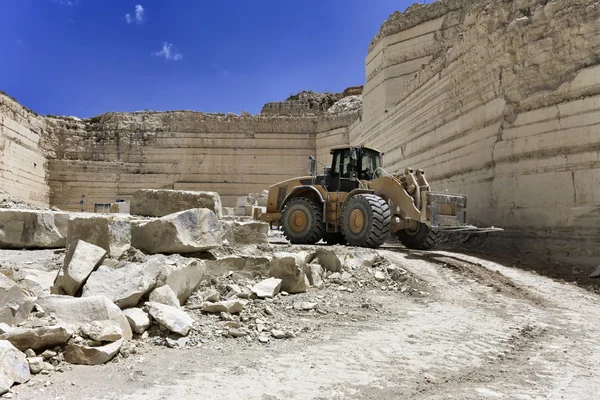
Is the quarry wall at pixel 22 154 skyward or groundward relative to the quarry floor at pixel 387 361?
skyward

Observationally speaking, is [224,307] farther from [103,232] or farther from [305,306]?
[103,232]

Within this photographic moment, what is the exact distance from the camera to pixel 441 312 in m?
4.50

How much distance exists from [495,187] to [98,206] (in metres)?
18.8

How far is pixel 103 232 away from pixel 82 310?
155 cm

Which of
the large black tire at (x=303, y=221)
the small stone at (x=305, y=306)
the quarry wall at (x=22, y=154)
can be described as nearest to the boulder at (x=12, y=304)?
the small stone at (x=305, y=306)

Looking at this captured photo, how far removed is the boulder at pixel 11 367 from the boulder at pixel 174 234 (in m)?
2.15

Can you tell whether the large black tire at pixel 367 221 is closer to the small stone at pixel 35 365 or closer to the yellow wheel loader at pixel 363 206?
the yellow wheel loader at pixel 363 206

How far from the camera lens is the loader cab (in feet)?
28.4

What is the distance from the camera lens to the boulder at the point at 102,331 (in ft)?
9.19

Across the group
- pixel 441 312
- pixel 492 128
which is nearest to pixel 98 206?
pixel 492 128

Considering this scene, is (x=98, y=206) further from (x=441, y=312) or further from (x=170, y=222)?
(x=441, y=312)

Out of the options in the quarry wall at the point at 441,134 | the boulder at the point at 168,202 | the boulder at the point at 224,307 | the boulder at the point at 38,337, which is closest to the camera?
the boulder at the point at 38,337

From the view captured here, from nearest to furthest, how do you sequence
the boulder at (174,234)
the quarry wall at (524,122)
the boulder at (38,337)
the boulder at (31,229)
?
the boulder at (38,337), the boulder at (174,234), the boulder at (31,229), the quarry wall at (524,122)

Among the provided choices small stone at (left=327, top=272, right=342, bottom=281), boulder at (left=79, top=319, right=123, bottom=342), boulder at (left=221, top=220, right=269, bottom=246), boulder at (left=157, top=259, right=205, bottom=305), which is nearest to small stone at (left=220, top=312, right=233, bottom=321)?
boulder at (left=157, top=259, right=205, bottom=305)
